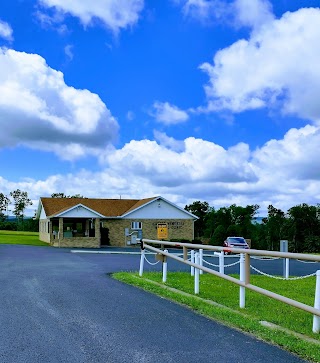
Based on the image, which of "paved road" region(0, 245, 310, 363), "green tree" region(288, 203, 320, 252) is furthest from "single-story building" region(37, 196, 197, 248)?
"paved road" region(0, 245, 310, 363)

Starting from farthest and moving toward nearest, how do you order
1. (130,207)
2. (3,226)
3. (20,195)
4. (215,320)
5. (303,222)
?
(20,195)
(3,226)
(303,222)
(130,207)
(215,320)

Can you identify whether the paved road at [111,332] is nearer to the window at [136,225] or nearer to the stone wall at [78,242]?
the stone wall at [78,242]

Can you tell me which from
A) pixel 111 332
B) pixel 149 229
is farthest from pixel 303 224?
pixel 111 332

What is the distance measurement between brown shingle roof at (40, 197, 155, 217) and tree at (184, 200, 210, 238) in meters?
28.0

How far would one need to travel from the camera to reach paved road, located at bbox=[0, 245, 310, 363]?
18.6ft

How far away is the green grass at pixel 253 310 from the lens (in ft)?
21.3

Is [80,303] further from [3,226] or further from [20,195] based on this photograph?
[20,195]

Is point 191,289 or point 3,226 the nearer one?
point 191,289

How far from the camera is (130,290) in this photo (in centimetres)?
1144

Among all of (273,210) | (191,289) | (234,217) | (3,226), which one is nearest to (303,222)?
(234,217)

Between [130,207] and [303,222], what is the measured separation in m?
32.1

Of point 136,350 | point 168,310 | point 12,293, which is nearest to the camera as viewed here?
point 136,350

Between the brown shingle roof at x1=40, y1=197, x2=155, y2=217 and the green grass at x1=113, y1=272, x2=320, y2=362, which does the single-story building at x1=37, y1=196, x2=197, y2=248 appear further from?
the green grass at x1=113, y1=272, x2=320, y2=362

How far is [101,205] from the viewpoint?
49875 millimetres
